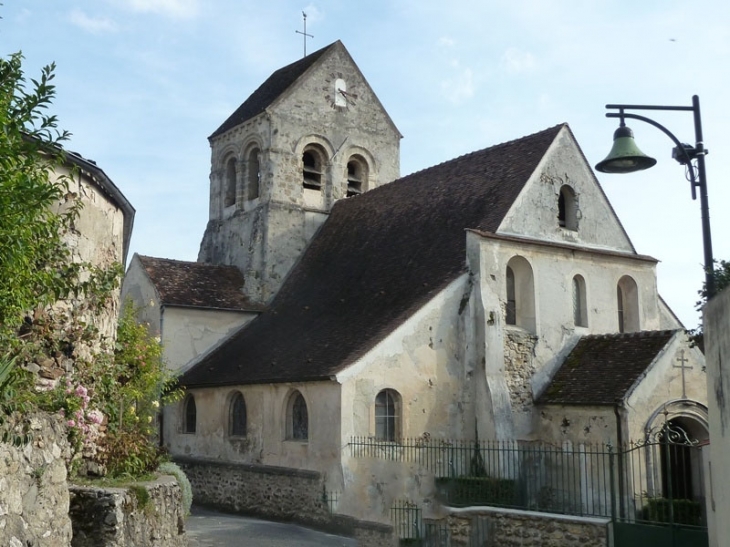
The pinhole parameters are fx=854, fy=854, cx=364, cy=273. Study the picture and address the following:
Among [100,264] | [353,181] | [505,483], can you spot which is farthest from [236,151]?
[100,264]

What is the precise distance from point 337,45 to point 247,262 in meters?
7.79

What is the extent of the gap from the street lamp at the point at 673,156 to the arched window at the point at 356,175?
17197 mm

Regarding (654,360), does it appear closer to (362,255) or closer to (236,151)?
(362,255)

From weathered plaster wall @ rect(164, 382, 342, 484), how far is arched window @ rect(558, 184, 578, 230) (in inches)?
284

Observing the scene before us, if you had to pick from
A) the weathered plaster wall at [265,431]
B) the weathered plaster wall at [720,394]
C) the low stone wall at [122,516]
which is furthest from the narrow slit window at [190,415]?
the weathered plaster wall at [720,394]

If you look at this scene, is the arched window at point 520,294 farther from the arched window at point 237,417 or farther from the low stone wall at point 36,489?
the low stone wall at point 36,489

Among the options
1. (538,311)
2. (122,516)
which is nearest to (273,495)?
(538,311)

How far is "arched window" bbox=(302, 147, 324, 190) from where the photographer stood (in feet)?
87.2

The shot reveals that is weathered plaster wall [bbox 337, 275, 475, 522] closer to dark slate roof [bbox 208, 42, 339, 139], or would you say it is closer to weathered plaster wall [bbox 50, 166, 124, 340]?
weathered plaster wall [bbox 50, 166, 124, 340]

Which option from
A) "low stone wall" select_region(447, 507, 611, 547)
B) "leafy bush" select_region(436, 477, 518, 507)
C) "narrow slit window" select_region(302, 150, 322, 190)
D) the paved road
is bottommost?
the paved road

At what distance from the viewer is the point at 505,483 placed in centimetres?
1670

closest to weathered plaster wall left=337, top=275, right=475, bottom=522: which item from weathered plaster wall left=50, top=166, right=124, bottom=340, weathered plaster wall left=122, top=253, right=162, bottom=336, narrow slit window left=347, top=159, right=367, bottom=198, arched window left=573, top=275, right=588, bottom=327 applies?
arched window left=573, top=275, right=588, bottom=327

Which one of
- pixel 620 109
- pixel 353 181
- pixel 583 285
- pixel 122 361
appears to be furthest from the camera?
pixel 353 181

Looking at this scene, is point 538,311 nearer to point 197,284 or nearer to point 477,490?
point 477,490
